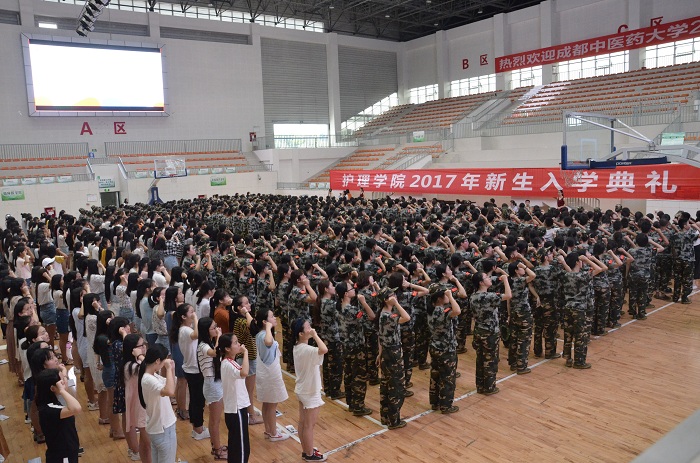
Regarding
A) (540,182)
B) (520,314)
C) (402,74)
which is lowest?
(520,314)

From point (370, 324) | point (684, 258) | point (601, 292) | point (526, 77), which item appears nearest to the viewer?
point (370, 324)

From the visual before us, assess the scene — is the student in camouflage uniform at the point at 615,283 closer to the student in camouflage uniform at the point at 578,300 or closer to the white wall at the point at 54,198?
the student in camouflage uniform at the point at 578,300

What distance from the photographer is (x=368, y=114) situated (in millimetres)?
35531

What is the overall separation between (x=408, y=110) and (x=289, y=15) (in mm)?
9985

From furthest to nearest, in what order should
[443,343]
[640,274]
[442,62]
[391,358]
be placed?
[442,62], [640,274], [443,343], [391,358]

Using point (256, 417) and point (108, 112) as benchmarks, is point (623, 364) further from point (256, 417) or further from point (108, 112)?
point (108, 112)

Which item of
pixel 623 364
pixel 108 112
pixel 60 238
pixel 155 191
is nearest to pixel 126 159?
pixel 108 112

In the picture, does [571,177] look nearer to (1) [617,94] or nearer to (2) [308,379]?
(1) [617,94]

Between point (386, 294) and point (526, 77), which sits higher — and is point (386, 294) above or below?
below

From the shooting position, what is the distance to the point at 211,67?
28.9 m

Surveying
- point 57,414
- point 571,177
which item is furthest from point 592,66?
point 57,414

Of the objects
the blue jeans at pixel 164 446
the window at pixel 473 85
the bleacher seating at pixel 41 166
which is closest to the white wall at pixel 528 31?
the window at pixel 473 85

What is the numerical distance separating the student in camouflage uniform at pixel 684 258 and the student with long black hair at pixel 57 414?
9.93 m

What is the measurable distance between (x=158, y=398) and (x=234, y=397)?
2.11ft
